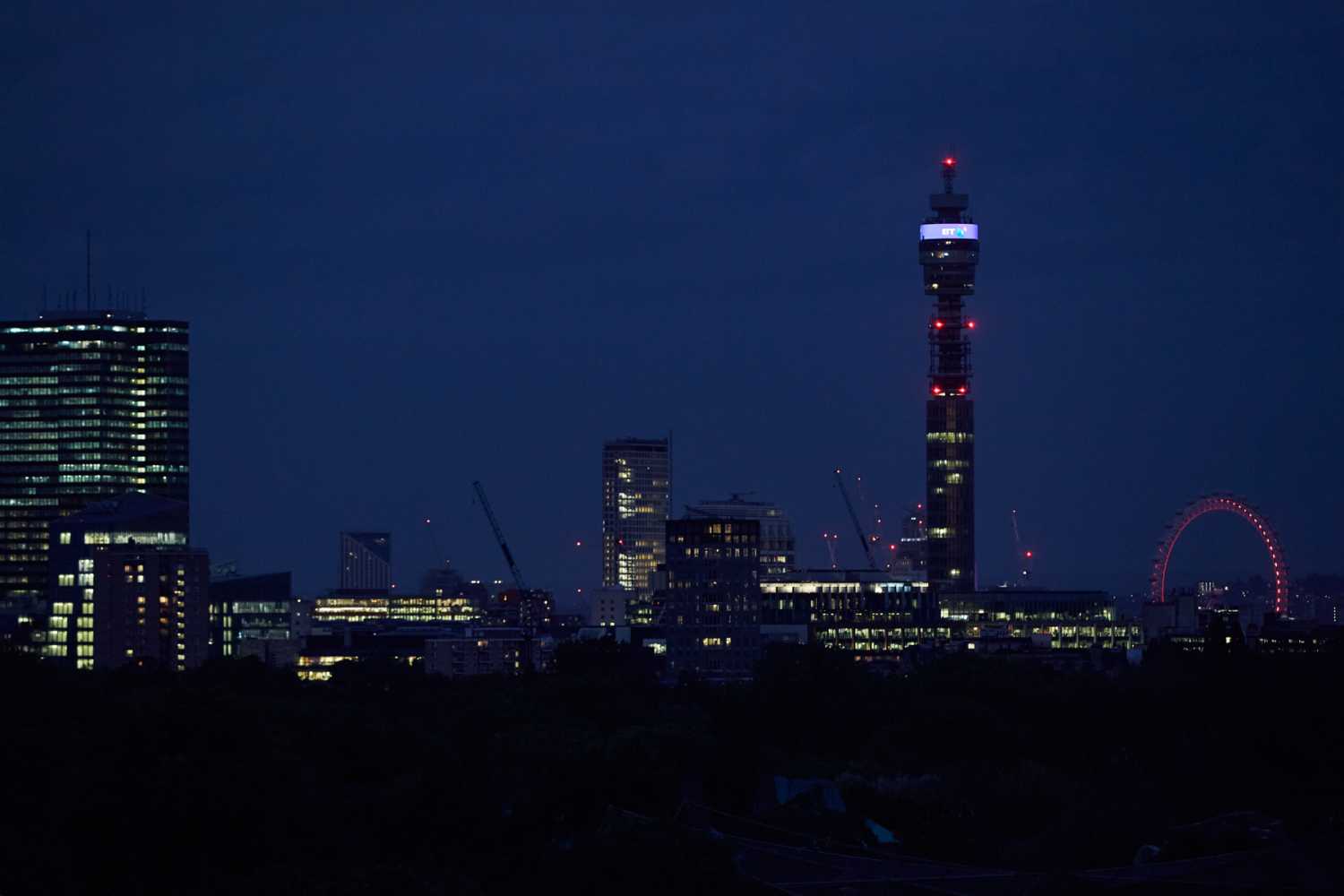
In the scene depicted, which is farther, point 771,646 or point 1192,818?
point 771,646

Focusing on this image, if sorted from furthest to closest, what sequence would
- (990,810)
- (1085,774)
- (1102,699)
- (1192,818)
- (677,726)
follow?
(1102,699), (677,726), (1085,774), (990,810), (1192,818)

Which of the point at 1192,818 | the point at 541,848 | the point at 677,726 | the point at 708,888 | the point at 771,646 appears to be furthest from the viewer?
the point at 771,646

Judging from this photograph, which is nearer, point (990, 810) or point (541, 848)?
point (541, 848)

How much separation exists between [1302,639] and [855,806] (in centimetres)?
11754

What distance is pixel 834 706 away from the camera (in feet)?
379

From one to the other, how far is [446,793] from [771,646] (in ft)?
341

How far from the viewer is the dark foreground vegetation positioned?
2004 inches

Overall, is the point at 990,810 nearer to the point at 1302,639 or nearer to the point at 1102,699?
the point at 1102,699

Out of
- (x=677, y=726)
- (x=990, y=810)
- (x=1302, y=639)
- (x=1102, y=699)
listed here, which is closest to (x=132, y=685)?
(x=677, y=726)

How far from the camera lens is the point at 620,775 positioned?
80625mm

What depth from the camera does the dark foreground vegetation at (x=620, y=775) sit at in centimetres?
5091

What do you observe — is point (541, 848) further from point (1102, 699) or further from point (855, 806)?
point (1102, 699)

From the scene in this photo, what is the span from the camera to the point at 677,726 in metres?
98.1

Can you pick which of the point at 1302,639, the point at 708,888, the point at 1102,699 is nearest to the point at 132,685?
the point at 1102,699
